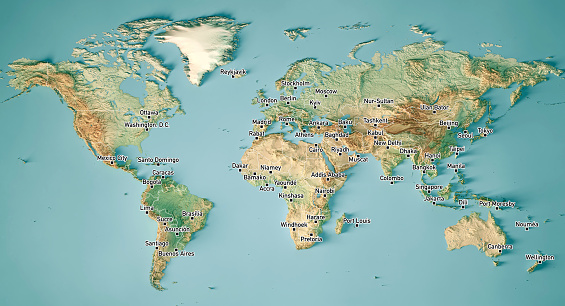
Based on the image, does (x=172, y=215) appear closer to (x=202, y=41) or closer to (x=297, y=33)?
(x=202, y=41)

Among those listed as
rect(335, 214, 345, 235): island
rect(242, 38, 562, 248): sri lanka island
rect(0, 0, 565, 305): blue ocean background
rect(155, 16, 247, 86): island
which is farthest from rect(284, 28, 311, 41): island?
rect(335, 214, 345, 235): island

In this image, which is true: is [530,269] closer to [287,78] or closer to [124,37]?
[287,78]

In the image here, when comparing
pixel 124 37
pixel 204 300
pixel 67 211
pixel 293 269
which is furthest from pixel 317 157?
pixel 67 211

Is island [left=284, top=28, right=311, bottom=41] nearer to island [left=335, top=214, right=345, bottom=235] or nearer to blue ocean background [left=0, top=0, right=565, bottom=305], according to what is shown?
blue ocean background [left=0, top=0, right=565, bottom=305]

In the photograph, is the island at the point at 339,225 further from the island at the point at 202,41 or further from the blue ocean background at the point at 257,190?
the island at the point at 202,41

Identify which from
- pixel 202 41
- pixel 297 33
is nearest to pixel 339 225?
pixel 297 33

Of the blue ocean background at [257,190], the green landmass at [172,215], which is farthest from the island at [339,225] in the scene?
the green landmass at [172,215]

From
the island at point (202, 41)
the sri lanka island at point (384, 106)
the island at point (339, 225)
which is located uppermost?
the island at point (202, 41)
